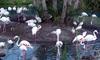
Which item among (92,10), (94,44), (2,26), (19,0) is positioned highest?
(19,0)

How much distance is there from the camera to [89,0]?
14.0 metres

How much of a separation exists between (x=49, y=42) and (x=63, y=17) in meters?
1.45

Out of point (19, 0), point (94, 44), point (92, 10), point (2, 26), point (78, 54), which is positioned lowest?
point (78, 54)

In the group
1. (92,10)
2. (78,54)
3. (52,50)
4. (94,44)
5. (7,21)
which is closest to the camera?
(78,54)

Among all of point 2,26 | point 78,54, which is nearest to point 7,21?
point 2,26

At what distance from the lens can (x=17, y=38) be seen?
901 centimetres

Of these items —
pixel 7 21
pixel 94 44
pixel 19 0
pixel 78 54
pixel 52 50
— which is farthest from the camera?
pixel 19 0

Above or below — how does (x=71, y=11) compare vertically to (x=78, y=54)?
above

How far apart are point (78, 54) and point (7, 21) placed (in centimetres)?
279

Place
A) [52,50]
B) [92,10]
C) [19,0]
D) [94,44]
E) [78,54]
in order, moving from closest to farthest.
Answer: [78,54] < [52,50] < [94,44] < [92,10] < [19,0]

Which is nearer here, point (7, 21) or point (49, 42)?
point (49, 42)

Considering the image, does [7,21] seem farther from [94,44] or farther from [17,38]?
[94,44]

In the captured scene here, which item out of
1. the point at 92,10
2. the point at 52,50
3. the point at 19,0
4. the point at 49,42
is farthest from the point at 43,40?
the point at 19,0

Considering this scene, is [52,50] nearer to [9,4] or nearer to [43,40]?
[43,40]
